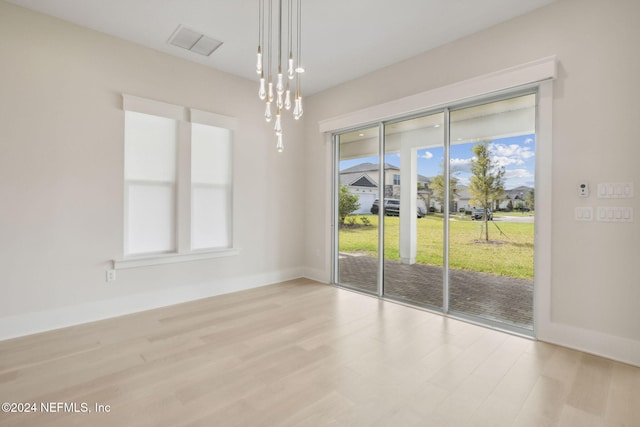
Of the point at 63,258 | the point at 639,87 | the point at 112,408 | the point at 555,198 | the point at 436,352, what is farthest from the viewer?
the point at 63,258

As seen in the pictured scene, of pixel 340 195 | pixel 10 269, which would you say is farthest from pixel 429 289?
pixel 10 269

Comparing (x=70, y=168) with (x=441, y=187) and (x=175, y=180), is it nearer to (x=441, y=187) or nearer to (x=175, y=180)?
(x=175, y=180)

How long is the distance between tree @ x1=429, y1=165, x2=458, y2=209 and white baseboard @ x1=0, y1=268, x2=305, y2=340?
274 cm

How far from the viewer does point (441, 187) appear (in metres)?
3.59

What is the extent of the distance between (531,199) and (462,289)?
1.25 meters

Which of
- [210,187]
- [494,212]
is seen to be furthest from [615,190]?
[210,187]

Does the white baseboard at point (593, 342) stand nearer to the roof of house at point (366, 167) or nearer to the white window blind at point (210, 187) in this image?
the roof of house at point (366, 167)

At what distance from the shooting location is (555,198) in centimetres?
271

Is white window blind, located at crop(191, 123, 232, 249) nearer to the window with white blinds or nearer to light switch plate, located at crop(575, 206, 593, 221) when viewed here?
the window with white blinds

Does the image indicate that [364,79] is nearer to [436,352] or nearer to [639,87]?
[639,87]

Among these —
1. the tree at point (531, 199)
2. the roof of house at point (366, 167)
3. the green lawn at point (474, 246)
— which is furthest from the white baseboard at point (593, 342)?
the roof of house at point (366, 167)

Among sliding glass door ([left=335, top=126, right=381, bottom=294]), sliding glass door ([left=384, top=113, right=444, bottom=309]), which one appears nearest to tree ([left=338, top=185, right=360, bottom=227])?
sliding glass door ([left=335, top=126, right=381, bottom=294])

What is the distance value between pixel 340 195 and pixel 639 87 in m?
3.34

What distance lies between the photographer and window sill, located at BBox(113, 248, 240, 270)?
3371 mm
